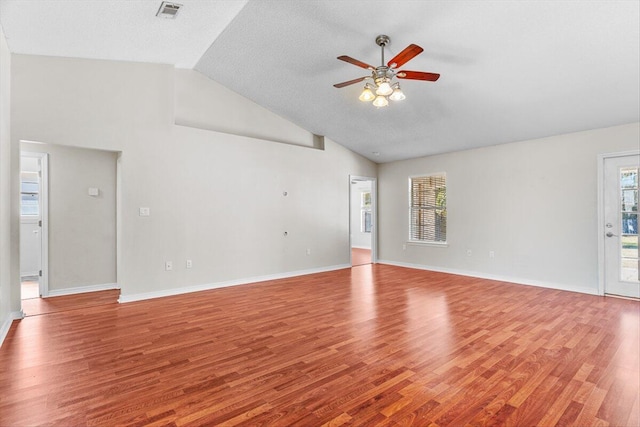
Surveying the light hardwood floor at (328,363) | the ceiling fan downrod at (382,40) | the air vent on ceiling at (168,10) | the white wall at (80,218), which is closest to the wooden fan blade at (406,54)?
the ceiling fan downrod at (382,40)

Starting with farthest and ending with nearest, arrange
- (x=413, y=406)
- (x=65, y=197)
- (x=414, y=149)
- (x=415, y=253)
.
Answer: (x=415, y=253), (x=414, y=149), (x=65, y=197), (x=413, y=406)

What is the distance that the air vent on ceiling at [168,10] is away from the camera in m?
3.39

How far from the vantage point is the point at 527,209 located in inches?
218

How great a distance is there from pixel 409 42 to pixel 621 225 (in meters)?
4.07

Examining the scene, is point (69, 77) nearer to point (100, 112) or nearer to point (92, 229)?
point (100, 112)

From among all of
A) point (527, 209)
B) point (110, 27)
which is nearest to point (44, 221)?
point (110, 27)

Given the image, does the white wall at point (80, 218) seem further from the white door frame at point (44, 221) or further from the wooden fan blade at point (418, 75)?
the wooden fan blade at point (418, 75)

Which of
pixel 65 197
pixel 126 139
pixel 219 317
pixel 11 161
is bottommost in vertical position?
Answer: pixel 219 317

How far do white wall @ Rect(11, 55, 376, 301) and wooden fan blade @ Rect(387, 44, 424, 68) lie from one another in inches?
132

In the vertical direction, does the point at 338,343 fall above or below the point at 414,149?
below

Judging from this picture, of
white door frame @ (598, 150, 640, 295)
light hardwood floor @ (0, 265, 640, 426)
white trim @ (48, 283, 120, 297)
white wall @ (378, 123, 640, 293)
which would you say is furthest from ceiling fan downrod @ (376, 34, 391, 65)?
white trim @ (48, 283, 120, 297)

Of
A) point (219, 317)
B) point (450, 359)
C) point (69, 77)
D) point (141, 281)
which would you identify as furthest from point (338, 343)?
point (69, 77)

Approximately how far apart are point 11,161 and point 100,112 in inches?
45.9

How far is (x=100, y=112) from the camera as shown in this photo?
173 inches
